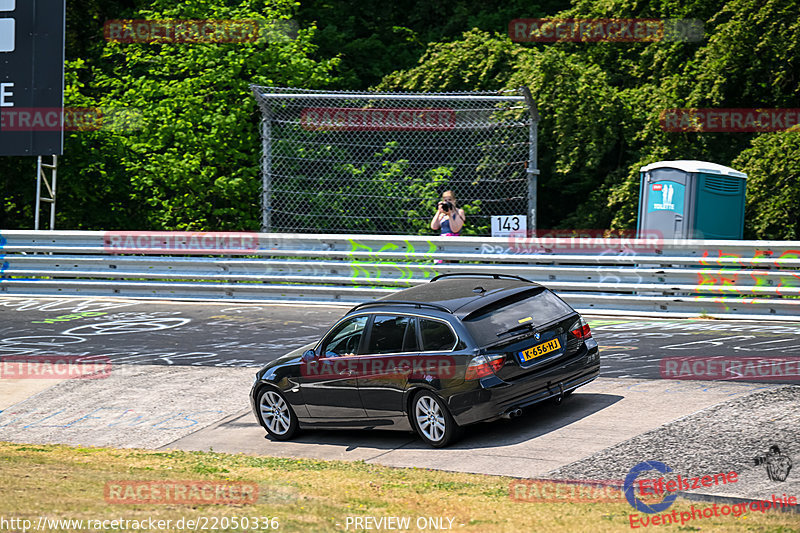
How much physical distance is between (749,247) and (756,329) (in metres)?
1.16

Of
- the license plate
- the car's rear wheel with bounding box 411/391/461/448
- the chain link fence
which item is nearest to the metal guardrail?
the chain link fence

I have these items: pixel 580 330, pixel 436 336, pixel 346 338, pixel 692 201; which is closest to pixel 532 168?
pixel 692 201

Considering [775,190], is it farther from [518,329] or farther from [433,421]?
[433,421]

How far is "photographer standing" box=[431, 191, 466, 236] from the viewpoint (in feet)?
54.2

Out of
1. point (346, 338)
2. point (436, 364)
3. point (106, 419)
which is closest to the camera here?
point (436, 364)

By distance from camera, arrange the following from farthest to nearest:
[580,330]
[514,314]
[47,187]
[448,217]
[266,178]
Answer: [47,187], [266,178], [448,217], [580,330], [514,314]

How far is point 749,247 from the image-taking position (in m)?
14.0

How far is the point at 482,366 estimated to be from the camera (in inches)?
366

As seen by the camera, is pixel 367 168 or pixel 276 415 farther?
pixel 367 168

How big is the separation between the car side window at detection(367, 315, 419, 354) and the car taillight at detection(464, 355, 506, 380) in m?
0.68

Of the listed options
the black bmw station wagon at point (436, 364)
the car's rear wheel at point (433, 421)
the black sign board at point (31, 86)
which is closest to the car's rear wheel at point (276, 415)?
the black bmw station wagon at point (436, 364)

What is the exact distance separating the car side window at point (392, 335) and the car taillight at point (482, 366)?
26.9 inches

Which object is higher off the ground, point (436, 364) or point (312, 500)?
point (436, 364)

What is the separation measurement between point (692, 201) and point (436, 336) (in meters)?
7.50
